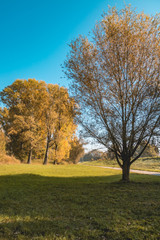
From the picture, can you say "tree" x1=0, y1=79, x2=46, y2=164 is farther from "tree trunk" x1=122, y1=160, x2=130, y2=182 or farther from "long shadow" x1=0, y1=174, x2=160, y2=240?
"long shadow" x1=0, y1=174, x2=160, y2=240

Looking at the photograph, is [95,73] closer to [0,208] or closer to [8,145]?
[0,208]

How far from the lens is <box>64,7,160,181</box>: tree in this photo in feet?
32.7

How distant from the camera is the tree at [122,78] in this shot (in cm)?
998

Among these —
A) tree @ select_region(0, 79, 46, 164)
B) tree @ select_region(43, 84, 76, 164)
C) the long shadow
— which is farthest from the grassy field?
tree @ select_region(0, 79, 46, 164)

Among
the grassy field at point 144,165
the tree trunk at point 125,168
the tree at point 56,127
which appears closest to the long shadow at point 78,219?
the grassy field at point 144,165

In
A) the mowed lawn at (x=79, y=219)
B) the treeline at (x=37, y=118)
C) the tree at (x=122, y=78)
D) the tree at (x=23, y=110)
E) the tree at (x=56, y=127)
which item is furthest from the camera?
the tree at (x=56, y=127)

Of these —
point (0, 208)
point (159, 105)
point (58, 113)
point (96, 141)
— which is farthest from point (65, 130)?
point (0, 208)

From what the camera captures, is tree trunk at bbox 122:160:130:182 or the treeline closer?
tree trunk at bbox 122:160:130:182

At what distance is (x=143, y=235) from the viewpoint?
3.49m

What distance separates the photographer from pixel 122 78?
33.8 feet

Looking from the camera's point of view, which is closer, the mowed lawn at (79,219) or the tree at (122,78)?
the mowed lawn at (79,219)

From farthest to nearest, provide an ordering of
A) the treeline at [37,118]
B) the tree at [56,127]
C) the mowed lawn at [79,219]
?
the tree at [56,127] → the treeline at [37,118] → the mowed lawn at [79,219]

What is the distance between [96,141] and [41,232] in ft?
24.9

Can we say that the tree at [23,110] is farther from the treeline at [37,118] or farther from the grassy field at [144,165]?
the grassy field at [144,165]
